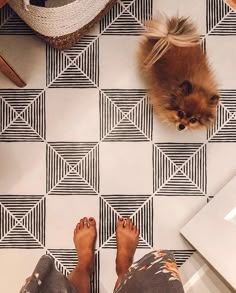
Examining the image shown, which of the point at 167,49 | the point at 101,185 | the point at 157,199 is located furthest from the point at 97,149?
the point at 167,49

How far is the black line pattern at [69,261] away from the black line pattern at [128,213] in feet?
0.25

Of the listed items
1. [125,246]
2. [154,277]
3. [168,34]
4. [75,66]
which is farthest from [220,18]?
[154,277]

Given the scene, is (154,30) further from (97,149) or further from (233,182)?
(233,182)

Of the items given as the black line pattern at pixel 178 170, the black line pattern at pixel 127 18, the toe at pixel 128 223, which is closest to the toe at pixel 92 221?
the toe at pixel 128 223

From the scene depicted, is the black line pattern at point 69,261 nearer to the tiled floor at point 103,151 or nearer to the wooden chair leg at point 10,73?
the tiled floor at point 103,151

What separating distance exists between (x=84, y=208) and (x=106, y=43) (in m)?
0.54

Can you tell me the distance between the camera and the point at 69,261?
70.8 inches

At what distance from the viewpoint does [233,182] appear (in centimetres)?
170

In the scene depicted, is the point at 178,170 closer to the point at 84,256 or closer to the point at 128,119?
the point at 128,119

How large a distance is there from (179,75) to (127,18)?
0.91 ft

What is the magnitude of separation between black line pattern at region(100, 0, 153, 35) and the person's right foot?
623 millimetres

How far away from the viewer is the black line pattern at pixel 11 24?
180 centimetres

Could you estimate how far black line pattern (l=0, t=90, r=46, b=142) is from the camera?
70.9 inches

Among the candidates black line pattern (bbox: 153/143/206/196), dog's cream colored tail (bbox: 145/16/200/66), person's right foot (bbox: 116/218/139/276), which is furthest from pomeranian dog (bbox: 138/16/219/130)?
person's right foot (bbox: 116/218/139/276)
